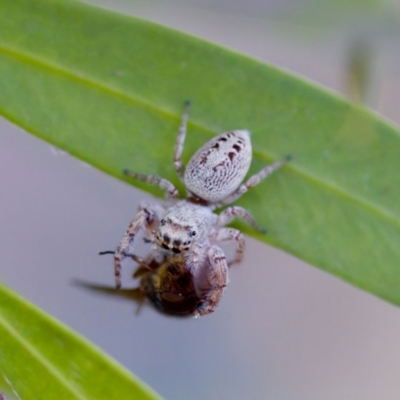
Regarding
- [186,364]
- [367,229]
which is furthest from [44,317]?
[186,364]

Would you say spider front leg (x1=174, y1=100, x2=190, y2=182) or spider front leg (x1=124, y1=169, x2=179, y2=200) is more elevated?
spider front leg (x1=174, y1=100, x2=190, y2=182)

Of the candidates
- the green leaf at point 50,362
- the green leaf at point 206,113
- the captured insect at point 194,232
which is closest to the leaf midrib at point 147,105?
the green leaf at point 206,113

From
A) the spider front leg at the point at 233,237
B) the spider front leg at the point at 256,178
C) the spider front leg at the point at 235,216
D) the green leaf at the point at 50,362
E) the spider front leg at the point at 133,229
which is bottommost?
the green leaf at the point at 50,362

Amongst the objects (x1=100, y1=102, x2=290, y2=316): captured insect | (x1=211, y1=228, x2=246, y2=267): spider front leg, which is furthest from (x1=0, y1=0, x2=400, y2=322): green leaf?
(x1=211, y1=228, x2=246, y2=267): spider front leg

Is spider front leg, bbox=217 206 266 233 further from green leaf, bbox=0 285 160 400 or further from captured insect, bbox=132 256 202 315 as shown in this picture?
green leaf, bbox=0 285 160 400

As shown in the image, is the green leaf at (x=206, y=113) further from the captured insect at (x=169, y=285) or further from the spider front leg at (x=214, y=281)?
the captured insect at (x=169, y=285)

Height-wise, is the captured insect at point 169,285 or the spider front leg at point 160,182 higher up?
the spider front leg at point 160,182
